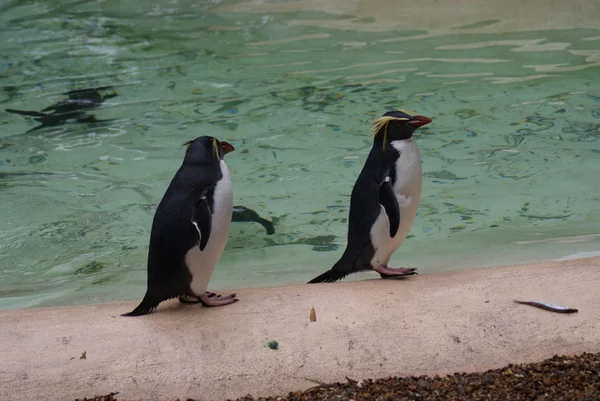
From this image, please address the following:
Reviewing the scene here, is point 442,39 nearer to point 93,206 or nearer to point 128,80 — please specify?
point 128,80

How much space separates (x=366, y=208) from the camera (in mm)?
3564

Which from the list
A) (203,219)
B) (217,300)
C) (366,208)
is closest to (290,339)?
(217,300)

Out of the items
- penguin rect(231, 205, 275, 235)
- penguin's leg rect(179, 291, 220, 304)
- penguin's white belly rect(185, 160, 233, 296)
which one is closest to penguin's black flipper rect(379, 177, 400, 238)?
penguin's white belly rect(185, 160, 233, 296)

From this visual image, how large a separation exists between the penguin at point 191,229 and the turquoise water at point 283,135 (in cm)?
105

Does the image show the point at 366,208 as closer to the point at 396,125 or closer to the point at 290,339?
the point at 396,125

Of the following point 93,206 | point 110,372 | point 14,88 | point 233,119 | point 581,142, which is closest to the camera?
point 110,372

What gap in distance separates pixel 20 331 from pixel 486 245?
2580mm

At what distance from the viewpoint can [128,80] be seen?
8891 millimetres

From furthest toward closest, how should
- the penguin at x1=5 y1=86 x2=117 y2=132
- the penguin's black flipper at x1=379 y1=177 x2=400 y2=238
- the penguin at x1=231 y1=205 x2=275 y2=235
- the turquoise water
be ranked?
the penguin at x1=5 y1=86 x2=117 y2=132 → the penguin at x1=231 y1=205 x2=275 y2=235 → the turquoise water → the penguin's black flipper at x1=379 y1=177 x2=400 y2=238

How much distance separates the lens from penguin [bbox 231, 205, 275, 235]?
538cm

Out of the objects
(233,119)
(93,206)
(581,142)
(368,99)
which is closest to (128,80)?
(233,119)

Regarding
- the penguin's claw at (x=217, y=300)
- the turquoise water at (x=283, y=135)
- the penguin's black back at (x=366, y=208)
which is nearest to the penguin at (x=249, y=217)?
the turquoise water at (x=283, y=135)

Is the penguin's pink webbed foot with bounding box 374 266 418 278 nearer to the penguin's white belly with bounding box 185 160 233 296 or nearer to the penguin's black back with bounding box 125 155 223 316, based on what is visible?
the penguin's white belly with bounding box 185 160 233 296

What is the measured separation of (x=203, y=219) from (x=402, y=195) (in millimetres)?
906
